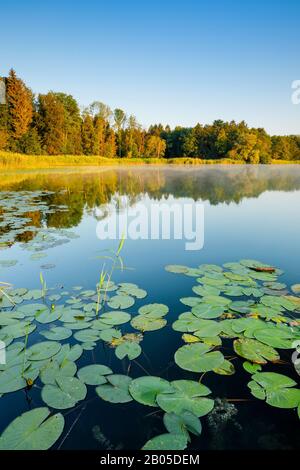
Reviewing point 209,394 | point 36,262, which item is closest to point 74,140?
point 36,262

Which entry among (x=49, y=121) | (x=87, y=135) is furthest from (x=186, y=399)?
(x=87, y=135)

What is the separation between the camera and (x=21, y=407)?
1.32 metres

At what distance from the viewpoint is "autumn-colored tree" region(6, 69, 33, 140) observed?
27.5m

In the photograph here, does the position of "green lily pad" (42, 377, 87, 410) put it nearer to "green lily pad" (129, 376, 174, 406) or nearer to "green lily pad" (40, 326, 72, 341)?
"green lily pad" (129, 376, 174, 406)

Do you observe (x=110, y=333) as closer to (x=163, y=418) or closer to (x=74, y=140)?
(x=163, y=418)

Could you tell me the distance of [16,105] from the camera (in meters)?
27.7

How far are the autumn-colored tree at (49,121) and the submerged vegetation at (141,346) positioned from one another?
33355 mm

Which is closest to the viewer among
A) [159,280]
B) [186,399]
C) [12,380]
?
[186,399]

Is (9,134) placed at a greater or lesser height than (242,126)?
lesser

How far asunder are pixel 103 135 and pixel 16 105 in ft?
59.8

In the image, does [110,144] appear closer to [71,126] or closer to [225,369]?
[71,126]

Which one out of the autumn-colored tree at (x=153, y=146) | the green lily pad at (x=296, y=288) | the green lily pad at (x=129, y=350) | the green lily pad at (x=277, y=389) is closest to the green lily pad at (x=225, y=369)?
the green lily pad at (x=277, y=389)

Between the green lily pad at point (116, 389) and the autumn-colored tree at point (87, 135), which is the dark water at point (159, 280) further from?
the autumn-colored tree at point (87, 135)
